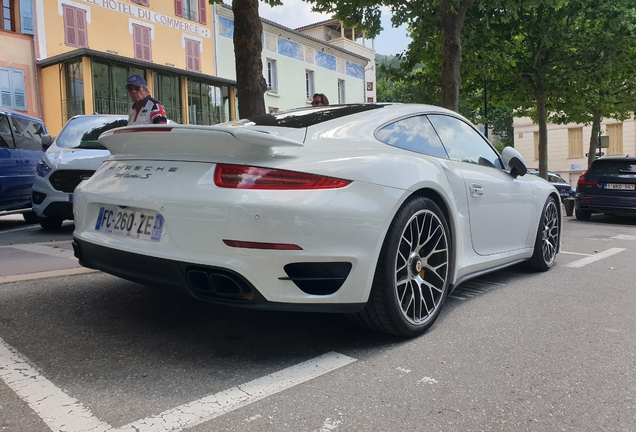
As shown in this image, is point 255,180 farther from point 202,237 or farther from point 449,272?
point 449,272

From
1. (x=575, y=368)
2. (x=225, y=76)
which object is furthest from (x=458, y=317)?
(x=225, y=76)

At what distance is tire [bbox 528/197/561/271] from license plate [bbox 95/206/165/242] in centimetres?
340

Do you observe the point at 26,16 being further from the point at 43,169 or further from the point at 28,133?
the point at 43,169

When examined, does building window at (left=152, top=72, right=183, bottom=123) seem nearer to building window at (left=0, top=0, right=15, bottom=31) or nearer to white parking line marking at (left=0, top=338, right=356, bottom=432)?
building window at (left=0, top=0, right=15, bottom=31)

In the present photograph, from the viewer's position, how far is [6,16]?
20562 mm

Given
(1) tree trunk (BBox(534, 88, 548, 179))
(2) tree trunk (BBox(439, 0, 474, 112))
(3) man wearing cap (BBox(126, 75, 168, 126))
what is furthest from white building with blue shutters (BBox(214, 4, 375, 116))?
(3) man wearing cap (BBox(126, 75, 168, 126))

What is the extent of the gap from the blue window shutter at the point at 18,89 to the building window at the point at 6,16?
161 cm

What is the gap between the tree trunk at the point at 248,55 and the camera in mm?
7352

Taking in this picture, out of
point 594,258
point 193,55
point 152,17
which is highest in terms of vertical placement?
point 152,17

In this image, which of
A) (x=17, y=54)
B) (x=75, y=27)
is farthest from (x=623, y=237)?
(x=17, y=54)

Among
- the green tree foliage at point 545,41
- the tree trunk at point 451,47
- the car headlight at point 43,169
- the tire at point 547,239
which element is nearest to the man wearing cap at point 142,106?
the car headlight at point 43,169

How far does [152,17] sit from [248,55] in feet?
63.7

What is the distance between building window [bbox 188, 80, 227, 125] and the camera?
24094 mm

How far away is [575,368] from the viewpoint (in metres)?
2.59
